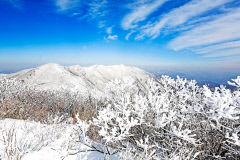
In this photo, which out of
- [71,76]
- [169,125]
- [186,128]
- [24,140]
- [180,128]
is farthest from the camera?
[71,76]

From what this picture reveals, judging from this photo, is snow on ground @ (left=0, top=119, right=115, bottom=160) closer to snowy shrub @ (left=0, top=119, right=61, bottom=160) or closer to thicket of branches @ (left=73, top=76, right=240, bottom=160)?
snowy shrub @ (left=0, top=119, right=61, bottom=160)

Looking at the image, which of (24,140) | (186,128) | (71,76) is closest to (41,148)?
(24,140)

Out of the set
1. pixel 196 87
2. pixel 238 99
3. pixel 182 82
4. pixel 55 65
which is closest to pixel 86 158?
pixel 238 99

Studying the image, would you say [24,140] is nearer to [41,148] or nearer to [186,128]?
[41,148]

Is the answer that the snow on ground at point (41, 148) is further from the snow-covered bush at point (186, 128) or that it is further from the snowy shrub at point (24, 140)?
the snow-covered bush at point (186, 128)

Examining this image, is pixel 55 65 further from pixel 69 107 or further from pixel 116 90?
pixel 116 90

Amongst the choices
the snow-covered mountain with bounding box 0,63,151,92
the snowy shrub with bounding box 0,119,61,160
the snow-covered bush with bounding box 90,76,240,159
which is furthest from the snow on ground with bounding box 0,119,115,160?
the snow-covered mountain with bounding box 0,63,151,92

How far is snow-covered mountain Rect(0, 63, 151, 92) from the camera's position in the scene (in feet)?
129

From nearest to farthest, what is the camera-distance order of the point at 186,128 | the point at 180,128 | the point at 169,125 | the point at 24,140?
the point at 180,128, the point at 186,128, the point at 169,125, the point at 24,140

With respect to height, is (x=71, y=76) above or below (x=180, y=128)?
below

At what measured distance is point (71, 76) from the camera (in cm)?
4747

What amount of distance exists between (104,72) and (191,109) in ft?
211

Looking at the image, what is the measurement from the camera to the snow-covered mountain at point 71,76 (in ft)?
129

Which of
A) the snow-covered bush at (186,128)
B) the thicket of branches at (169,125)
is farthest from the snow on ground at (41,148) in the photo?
the snow-covered bush at (186,128)
